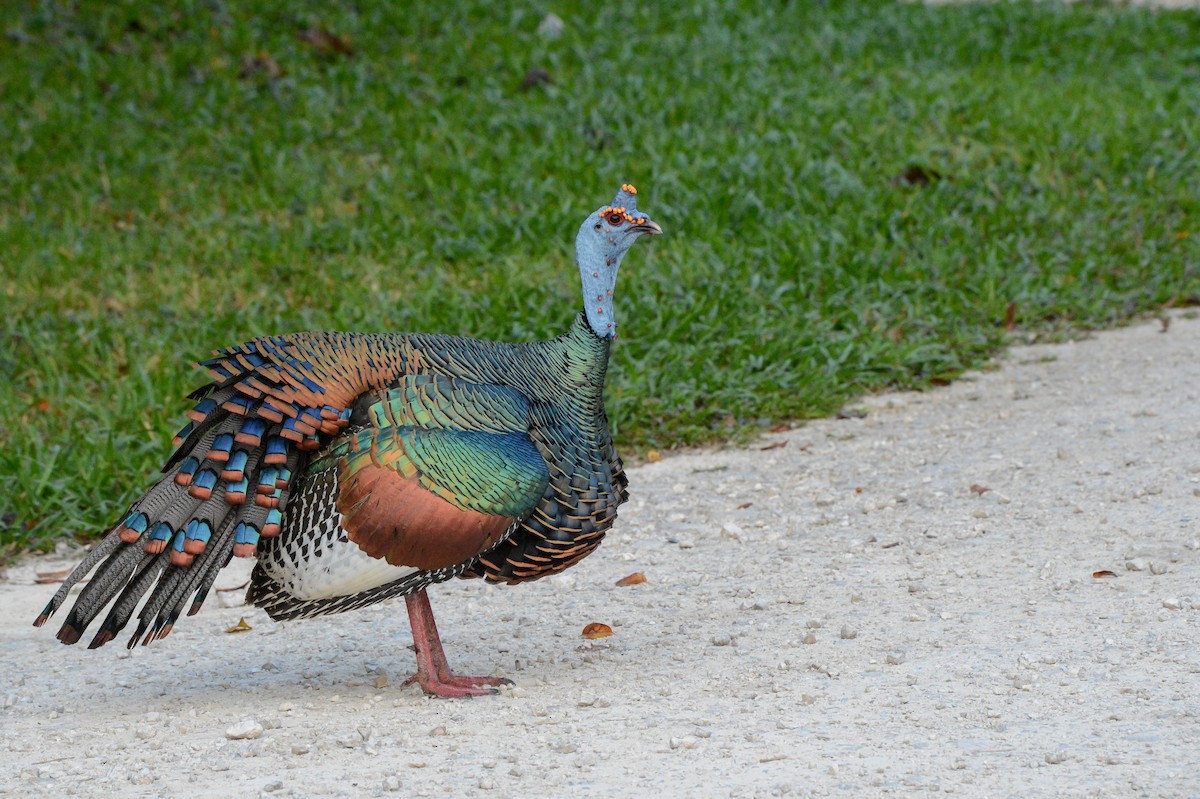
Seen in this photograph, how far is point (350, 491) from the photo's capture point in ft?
11.6

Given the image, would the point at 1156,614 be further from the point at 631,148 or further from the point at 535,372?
the point at 631,148

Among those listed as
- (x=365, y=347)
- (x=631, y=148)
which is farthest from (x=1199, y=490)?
(x=631, y=148)

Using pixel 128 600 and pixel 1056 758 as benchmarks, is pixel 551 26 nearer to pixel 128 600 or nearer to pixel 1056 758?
pixel 128 600

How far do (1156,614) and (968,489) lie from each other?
1.47 meters

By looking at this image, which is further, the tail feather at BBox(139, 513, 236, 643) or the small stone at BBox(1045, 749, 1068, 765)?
the tail feather at BBox(139, 513, 236, 643)

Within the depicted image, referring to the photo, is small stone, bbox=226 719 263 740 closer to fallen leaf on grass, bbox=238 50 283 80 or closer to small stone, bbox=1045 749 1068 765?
small stone, bbox=1045 749 1068 765

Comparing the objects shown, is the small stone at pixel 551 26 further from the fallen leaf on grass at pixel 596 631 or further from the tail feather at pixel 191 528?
the tail feather at pixel 191 528

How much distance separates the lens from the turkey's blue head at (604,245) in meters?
3.89

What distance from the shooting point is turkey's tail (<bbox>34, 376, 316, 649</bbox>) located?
11.6 ft

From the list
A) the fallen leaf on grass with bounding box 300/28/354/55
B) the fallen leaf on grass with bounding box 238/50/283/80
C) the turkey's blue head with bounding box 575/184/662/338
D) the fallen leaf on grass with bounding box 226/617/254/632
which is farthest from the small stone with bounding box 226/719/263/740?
the fallen leaf on grass with bounding box 300/28/354/55

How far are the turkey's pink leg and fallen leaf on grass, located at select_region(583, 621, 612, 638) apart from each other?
1.62 feet

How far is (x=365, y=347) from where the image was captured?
12.5 ft

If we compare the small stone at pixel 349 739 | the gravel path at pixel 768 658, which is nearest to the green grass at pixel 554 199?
the gravel path at pixel 768 658

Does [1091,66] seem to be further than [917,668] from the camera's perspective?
Yes
